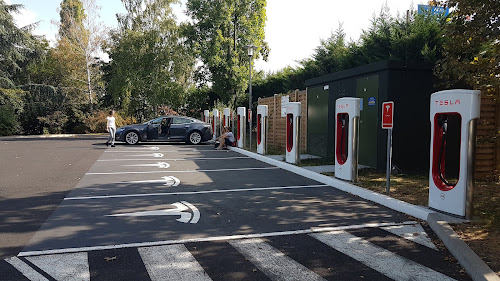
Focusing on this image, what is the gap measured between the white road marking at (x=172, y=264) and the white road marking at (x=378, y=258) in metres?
1.64

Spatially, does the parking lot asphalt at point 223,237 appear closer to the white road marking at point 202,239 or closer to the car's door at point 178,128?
the white road marking at point 202,239

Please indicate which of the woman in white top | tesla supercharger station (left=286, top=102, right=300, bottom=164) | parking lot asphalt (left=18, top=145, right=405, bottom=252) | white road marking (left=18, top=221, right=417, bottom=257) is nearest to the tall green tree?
the woman in white top

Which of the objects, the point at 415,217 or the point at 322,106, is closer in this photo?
the point at 415,217

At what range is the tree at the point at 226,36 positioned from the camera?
91.4 feet

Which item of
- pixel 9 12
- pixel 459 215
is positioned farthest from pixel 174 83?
pixel 459 215

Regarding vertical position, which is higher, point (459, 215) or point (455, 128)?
point (455, 128)

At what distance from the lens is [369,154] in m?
10.7

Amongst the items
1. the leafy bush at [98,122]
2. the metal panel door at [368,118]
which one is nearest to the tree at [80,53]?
the leafy bush at [98,122]

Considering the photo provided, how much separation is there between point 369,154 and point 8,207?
8.13 metres

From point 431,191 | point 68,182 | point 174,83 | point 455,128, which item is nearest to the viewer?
point 431,191

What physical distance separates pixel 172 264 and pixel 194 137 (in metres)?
16.9

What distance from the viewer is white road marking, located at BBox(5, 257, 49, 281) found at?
3.72 m

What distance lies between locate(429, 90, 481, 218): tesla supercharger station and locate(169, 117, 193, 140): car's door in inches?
608

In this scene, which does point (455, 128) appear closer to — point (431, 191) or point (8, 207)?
point (431, 191)
